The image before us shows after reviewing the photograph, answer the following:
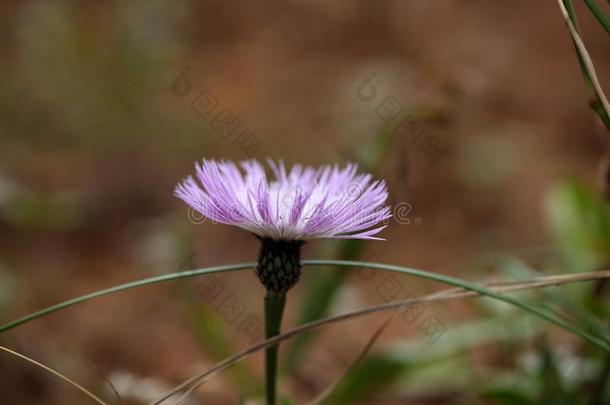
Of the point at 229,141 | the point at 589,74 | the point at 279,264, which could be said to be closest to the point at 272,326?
the point at 279,264

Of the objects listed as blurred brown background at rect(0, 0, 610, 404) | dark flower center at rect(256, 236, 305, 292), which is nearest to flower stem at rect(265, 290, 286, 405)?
dark flower center at rect(256, 236, 305, 292)

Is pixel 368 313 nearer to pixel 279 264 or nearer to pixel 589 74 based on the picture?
pixel 279 264

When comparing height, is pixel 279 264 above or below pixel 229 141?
below

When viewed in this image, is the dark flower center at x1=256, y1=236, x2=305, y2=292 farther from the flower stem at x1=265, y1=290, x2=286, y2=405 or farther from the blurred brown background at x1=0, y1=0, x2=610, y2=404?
the blurred brown background at x1=0, y1=0, x2=610, y2=404

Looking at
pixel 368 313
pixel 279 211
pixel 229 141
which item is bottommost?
pixel 368 313

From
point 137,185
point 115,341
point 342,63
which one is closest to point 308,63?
point 342,63

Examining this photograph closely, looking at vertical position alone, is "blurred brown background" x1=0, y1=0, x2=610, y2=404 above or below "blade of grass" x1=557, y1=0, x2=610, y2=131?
above

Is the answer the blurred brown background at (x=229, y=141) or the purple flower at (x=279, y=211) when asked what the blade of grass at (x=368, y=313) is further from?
the blurred brown background at (x=229, y=141)

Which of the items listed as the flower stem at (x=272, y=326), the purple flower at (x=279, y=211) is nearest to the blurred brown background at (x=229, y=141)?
the flower stem at (x=272, y=326)
